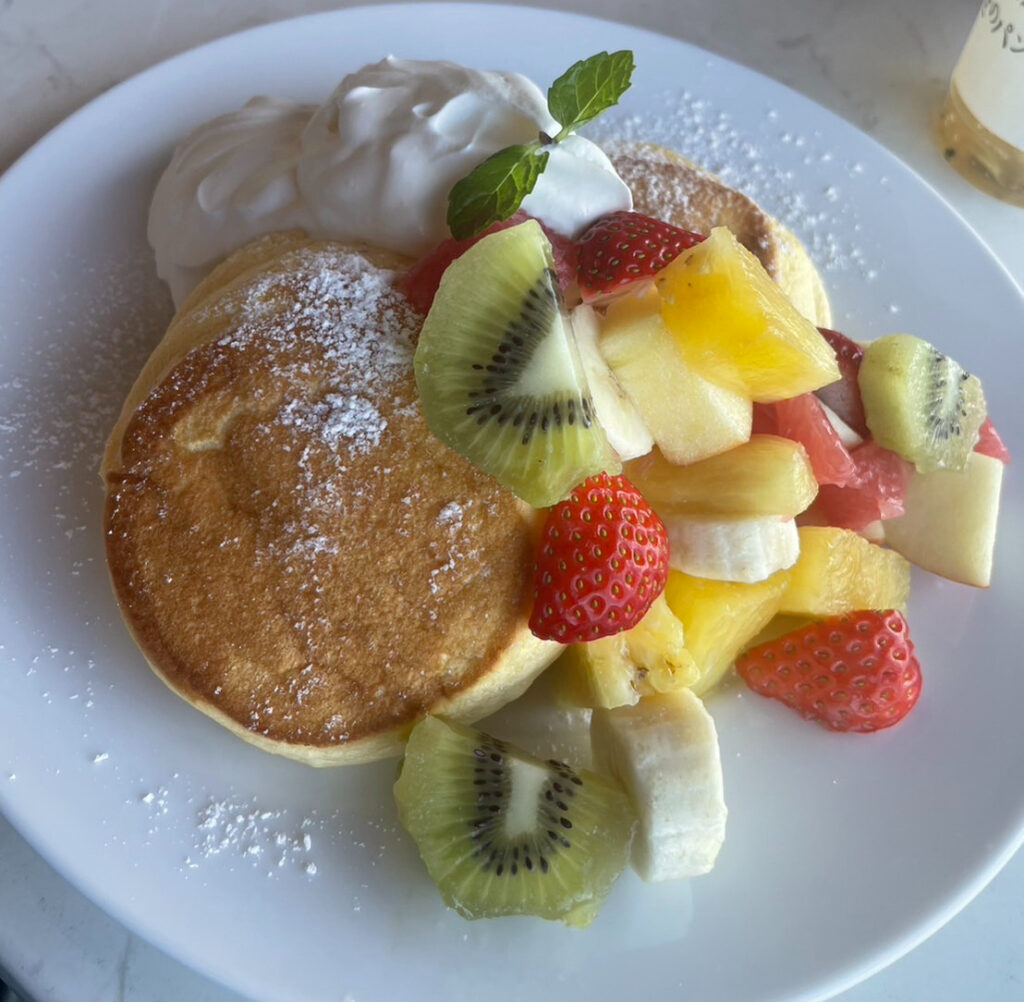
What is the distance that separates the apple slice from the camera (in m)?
1.63

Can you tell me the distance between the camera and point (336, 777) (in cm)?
143

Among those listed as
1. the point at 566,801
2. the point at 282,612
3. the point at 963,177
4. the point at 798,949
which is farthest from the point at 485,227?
the point at 963,177

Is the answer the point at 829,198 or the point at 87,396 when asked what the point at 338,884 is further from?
the point at 829,198

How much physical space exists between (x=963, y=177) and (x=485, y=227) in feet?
4.69

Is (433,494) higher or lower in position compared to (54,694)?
higher

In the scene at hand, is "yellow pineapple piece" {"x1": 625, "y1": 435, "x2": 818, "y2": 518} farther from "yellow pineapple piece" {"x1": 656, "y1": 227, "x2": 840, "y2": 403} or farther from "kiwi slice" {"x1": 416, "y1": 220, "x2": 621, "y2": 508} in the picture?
"kiwi slice" {"x1": 416, "y1": 220, "x2": 621, "y2": 508}

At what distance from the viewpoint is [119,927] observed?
4.67 ft

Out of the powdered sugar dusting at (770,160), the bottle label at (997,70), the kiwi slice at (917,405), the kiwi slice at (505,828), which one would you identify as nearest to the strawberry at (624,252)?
the kiwi slice at (917,405)

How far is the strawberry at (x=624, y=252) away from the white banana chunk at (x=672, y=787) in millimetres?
554

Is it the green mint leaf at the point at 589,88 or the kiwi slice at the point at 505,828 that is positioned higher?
the green mint leaf at the point at 589,88

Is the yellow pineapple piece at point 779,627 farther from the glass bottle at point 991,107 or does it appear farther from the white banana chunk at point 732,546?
the glass bottle at point 991,107

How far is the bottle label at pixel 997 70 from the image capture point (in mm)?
2092

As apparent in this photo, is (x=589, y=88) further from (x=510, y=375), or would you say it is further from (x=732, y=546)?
(x=732, y=546)

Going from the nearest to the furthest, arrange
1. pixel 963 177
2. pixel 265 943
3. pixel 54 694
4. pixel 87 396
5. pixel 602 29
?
pixel 265 943, pixel 54 694, pixel 87 396, pixel 602 29, pixel 963 177
